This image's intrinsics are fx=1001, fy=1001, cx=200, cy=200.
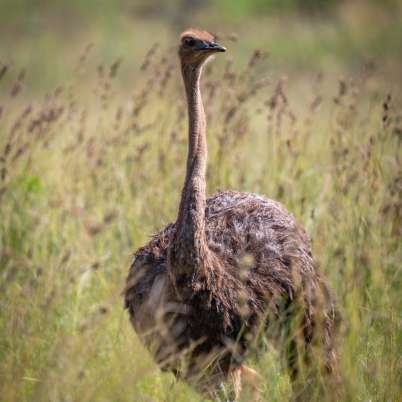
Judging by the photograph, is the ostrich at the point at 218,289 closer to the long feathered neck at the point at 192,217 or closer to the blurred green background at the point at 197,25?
the long feathered neck at the point at 192,217

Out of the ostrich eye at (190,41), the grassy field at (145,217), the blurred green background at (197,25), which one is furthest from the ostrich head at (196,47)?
the blurred green background at (197,25)

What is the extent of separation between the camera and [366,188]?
16.5 feet

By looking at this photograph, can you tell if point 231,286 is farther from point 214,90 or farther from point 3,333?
point 214,90

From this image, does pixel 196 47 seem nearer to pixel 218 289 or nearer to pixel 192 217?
pixel 192 217

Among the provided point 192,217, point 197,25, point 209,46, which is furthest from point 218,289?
point 197,25

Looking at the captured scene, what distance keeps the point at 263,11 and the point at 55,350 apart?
1468cm

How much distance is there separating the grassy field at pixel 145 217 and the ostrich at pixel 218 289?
13cm

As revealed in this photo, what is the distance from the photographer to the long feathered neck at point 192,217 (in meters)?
3.96

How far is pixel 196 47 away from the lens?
13.8 feet

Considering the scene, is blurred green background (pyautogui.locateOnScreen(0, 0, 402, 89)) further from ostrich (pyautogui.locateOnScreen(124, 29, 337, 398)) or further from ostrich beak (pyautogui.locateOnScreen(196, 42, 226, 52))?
ostrich beak (pyautogui.locateOnScreen(196, 42, 226, 52))

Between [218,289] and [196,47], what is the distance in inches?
40.1

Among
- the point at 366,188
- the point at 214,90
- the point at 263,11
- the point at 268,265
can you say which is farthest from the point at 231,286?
the point at 263,11

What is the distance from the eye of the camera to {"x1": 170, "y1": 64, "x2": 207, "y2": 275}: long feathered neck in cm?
396

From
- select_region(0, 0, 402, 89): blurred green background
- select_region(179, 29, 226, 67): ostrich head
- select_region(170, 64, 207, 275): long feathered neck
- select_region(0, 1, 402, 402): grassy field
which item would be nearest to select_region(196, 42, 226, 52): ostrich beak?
select_region(179, 29, 226, 67): ostrich head
